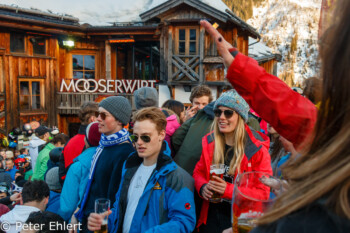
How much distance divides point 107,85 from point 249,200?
50.0 ft

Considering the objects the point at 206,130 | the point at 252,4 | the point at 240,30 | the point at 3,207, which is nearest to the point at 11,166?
the point at 3,207

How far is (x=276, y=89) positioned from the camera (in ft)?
4.09

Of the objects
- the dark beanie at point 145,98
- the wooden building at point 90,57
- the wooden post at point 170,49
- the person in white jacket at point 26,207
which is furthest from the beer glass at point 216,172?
the wooden post at point 170,49

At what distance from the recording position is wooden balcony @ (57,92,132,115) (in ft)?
51.1

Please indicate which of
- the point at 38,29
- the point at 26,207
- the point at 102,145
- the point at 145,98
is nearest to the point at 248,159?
the point at 102,145

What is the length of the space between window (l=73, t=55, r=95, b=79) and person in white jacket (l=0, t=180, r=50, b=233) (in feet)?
48.0

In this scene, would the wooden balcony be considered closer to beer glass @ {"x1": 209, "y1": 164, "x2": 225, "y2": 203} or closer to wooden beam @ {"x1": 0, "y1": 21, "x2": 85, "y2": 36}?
wooden beam @ {"x1": 0, "y1": 21, "x2": 85, "y2": 36}

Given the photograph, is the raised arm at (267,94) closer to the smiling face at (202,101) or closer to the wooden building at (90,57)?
the smiling face at (202,101)

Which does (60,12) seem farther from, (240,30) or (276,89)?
(276,89)

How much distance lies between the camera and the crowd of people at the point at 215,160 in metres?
0.65

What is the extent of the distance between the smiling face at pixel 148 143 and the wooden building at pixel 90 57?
11.6m

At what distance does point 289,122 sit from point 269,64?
68.9 feet

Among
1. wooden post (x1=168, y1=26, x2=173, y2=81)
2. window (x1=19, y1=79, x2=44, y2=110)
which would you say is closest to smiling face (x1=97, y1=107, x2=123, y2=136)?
wooden post (x1=168, y1=26, x2=173, y2=81)

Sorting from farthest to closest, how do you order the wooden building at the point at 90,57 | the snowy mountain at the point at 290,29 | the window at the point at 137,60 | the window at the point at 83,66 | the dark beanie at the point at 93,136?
the snowy mountain at the point at 290,29
the window at the point at 137,60
the window at the point at 83,66
the wooden building at the point at 90,57
the dark beanie at the point at 93,136
